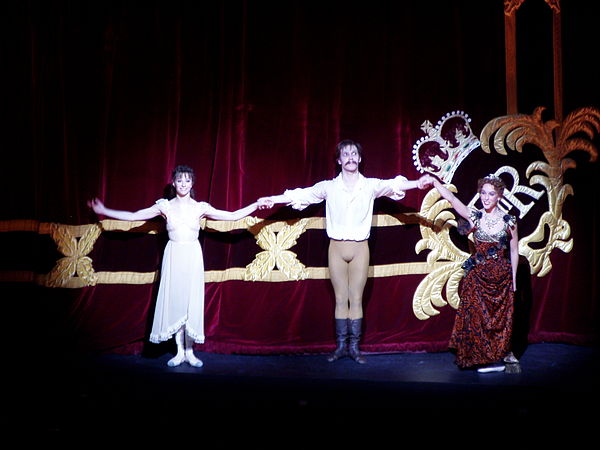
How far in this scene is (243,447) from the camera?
2396 millimetres

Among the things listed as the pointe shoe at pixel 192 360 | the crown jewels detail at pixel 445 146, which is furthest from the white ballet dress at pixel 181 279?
the crown jewels detail at pixel 445 146

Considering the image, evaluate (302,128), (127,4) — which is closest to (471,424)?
(302,128)

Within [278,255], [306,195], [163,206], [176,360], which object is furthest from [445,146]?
[176,360]

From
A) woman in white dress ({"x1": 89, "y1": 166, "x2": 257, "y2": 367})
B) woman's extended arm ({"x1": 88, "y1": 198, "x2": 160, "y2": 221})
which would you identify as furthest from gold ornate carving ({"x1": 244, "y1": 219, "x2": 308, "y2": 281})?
woman's extended arm ({"x1": 88, "y1": 198, "x2": 160, "y2": 221})

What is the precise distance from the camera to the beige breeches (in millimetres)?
4344

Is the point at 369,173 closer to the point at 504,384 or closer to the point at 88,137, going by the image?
the point at 504,384

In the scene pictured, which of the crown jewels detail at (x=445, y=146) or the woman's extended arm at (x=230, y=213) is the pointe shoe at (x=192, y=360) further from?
the crown jewels detail at (x=445, y=146)

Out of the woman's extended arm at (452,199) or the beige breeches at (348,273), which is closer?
the woman's extended arm at (452,199)

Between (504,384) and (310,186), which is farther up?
(310,186)

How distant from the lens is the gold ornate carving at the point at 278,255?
15.4 feet

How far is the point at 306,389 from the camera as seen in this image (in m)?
3.55

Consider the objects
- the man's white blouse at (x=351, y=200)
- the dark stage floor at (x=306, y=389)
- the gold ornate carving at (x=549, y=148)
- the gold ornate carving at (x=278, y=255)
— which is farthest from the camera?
the gold ornate carving at (x=549, y=148)

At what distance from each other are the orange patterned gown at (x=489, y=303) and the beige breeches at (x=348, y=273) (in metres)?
0.74

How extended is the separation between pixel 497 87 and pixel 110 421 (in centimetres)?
378
